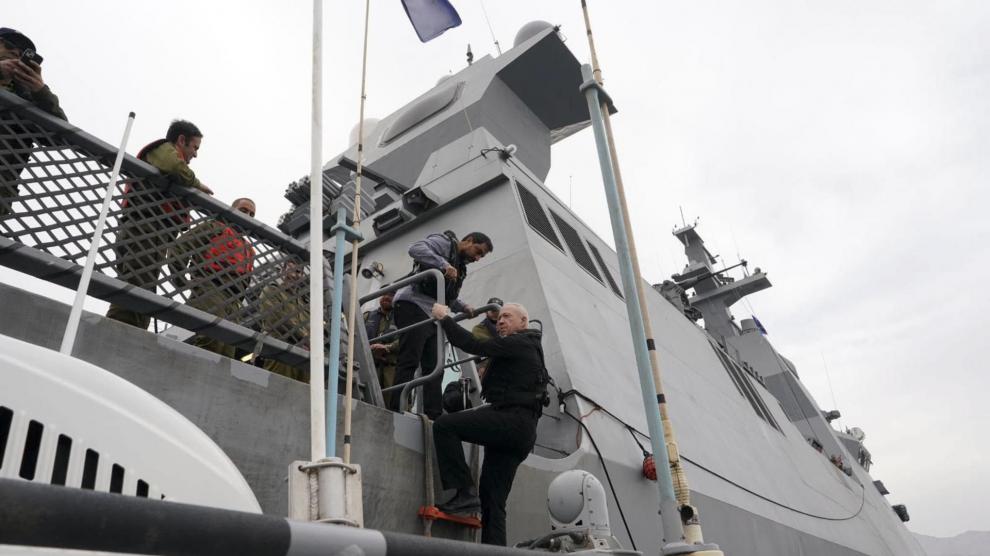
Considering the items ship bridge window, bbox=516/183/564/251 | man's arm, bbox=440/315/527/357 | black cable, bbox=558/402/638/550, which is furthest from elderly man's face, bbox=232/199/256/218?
ship bridge window, bbox=516/183/564/251

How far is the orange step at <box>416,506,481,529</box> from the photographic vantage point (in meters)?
3.14

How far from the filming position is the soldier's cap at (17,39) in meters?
2.75

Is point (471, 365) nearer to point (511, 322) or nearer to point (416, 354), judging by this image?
point (416, 354)

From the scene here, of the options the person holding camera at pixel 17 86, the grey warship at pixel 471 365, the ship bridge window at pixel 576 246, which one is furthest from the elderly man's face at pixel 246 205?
the ship bridge window at pixel 576 246

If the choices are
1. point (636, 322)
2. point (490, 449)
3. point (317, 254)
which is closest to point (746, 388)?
point (490, 449)

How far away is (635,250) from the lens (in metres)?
2.88

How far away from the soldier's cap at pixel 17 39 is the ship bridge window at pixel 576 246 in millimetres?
5449

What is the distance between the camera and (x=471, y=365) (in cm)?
458

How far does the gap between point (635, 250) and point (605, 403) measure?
2.40m

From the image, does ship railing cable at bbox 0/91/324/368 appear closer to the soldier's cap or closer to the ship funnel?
the soldier's cap

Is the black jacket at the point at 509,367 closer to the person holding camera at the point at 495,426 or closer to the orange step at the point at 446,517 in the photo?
the person holding camera at the point at 495,426

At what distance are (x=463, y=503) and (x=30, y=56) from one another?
105 inches

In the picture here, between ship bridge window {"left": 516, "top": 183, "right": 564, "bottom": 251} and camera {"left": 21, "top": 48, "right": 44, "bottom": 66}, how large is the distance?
4.54m

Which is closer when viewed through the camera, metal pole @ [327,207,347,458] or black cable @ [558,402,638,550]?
metal pole @ [327,207,347,458]
